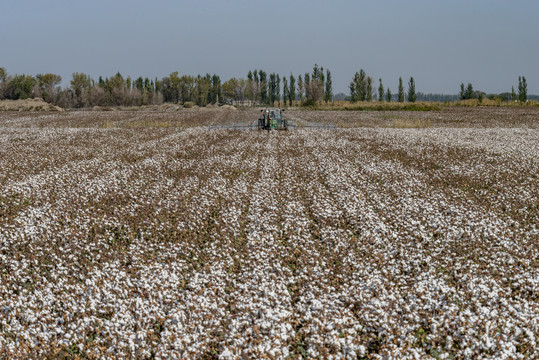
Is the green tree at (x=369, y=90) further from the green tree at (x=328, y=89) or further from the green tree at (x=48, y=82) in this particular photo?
the green tree at (x=48, y=82)

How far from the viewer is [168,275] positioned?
8656 mm

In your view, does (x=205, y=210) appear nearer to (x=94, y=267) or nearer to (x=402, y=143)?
(x=94, y=267)

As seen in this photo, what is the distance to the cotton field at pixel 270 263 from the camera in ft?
21.4

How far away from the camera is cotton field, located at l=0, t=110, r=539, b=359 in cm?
651

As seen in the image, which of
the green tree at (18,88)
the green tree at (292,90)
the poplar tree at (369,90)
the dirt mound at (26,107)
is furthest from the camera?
the green tree at (292,90)

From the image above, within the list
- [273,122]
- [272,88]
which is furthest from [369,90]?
[273,122]

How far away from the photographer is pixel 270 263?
30.2 feet

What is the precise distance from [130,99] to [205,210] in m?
135

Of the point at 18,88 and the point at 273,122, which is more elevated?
the point at 18,88

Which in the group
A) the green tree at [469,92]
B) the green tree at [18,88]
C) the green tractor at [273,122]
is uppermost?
the green tree at [18,88]

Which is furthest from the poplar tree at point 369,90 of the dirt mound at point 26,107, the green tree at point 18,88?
the green tree at point 18,88

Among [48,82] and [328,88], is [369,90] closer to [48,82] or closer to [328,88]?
[328,88]

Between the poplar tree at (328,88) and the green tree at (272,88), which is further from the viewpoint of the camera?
the green tree at (272,88)

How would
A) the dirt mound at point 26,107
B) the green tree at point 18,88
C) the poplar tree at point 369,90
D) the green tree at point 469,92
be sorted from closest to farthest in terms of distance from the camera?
the dirt mound at point 26,107, the green tree at point 469,92, the poplar tree at point 369,90, the green tree at point 18,88
